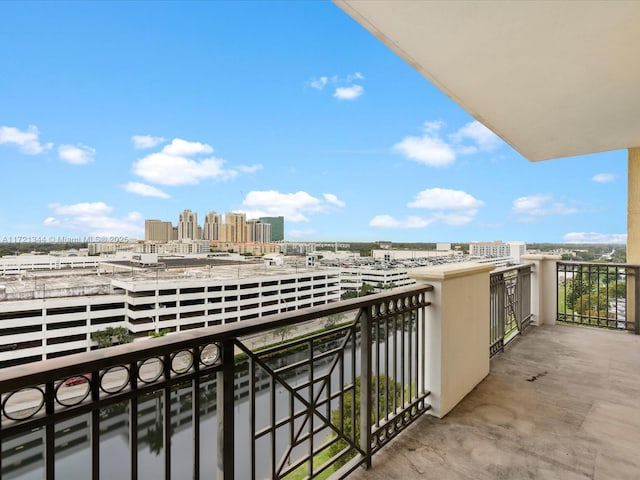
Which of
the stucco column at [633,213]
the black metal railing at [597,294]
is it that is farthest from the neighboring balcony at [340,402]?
the stucco column at [633,213]

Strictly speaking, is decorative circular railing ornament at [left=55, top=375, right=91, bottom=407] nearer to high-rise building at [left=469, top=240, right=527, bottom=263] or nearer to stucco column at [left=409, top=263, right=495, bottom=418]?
stucco column at [left=409, top=263, right=495, bottom=418]

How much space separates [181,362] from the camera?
1159 mm

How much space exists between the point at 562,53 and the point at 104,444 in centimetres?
356

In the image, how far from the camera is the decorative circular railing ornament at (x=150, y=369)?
3.45ft

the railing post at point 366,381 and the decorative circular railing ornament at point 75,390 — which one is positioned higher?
the decorative circular railing ornament at point 75,390

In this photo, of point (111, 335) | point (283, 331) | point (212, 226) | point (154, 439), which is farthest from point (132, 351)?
point (212, 226)

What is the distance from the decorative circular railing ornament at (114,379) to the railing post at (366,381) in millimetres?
1235

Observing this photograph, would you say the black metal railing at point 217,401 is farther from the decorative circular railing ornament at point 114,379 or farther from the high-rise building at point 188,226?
the high-rise building at point 188,226

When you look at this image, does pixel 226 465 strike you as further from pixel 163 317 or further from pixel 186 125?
pixel 186 125

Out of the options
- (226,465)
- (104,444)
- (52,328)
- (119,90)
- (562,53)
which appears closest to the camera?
(104,444)

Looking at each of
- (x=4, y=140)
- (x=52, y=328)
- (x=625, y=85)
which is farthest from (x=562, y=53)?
(x=4, y=140)

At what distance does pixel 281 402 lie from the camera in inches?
62.3

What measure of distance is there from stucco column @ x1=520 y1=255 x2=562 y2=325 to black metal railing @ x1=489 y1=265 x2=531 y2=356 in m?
0.24

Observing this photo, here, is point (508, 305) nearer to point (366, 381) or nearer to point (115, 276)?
point (366, 381)
